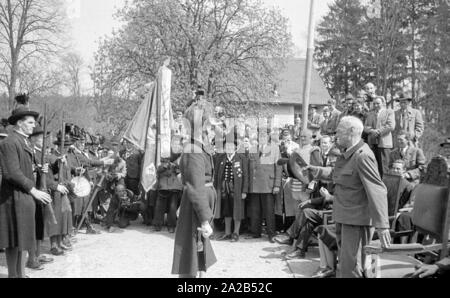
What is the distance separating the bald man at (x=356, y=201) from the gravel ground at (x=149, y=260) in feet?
6.25

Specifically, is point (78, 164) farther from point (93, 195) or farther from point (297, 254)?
point (297, 254)

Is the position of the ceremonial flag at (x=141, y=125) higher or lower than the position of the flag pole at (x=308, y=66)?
lower

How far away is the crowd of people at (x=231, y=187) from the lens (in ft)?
15.1

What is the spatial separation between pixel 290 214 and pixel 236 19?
16.0m

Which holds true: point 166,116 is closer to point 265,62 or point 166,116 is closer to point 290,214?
point 290,214

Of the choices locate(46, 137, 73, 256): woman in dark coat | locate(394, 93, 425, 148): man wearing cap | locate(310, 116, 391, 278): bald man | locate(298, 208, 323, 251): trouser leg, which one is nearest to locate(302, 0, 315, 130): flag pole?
locate(298, 208, 323, 251): trouser leg

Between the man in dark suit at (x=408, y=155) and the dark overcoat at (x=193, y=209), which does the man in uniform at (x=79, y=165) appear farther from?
the man in dark suit at (x=408, y=155)

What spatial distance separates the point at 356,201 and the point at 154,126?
4.85 metres

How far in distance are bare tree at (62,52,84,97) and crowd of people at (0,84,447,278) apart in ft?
64.8

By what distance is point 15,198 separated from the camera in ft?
17.1

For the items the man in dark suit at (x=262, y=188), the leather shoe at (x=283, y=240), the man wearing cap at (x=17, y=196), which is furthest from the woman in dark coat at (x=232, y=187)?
the man wearing cap at (x=17, y=196)

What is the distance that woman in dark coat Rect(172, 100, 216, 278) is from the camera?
474 centimetres

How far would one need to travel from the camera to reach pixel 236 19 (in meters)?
22.6
